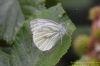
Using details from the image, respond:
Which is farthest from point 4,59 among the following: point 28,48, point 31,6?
point 31,6

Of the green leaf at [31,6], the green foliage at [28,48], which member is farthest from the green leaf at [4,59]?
the green leaf at [31,6]

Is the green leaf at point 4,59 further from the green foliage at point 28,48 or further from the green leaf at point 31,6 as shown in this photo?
the green leaf at point 31,6

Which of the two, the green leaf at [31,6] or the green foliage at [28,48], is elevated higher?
the green leaf at [31,6]

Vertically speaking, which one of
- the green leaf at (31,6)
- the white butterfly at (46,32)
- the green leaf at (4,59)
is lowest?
the green leaf at (4,59)

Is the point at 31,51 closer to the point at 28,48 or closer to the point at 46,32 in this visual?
the point at 28,48

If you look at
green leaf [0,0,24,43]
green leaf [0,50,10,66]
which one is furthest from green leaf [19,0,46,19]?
green leaf [0,50,10,66]

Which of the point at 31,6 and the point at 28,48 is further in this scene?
the point at 31,6
